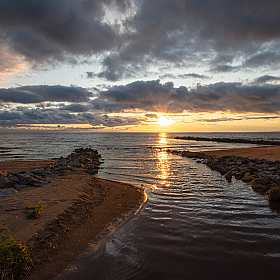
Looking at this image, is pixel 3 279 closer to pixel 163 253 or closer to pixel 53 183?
pixel 163 253

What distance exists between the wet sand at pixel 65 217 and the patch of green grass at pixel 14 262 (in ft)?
0.77

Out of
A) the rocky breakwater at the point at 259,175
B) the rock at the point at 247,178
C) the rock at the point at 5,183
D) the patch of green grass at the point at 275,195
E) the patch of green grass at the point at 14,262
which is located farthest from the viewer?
the rock at the point at 247,178

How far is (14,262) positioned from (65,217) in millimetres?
2995

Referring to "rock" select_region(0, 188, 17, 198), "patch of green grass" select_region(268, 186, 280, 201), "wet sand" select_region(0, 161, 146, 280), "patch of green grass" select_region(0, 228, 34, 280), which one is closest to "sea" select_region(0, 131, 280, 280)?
"patch of green grass" select_region(268, 186, 280, 201)

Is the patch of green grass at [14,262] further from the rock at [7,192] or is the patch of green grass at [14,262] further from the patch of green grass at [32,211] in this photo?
the rock at [7,192]

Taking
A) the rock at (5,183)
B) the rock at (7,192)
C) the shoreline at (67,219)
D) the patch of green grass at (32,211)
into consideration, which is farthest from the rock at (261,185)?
the rock at (5,183)

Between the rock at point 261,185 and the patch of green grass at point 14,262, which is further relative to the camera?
the rock at point 261,185

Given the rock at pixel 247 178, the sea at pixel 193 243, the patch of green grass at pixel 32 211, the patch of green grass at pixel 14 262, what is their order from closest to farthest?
the patch of green grass at pixel 14 262, the sea at pixel 193 243, the patch of green grass at pixel 32 211, the rock at pixel 247 178

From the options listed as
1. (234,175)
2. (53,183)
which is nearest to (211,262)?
(53,183)

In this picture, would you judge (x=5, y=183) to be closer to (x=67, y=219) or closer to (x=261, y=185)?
(x=67, y=219)

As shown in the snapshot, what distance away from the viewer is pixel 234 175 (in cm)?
1496

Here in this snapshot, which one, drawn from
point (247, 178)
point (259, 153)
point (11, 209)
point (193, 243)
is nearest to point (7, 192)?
point (11, 209)

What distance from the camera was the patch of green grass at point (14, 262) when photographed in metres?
3.88

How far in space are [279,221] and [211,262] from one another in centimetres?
404
